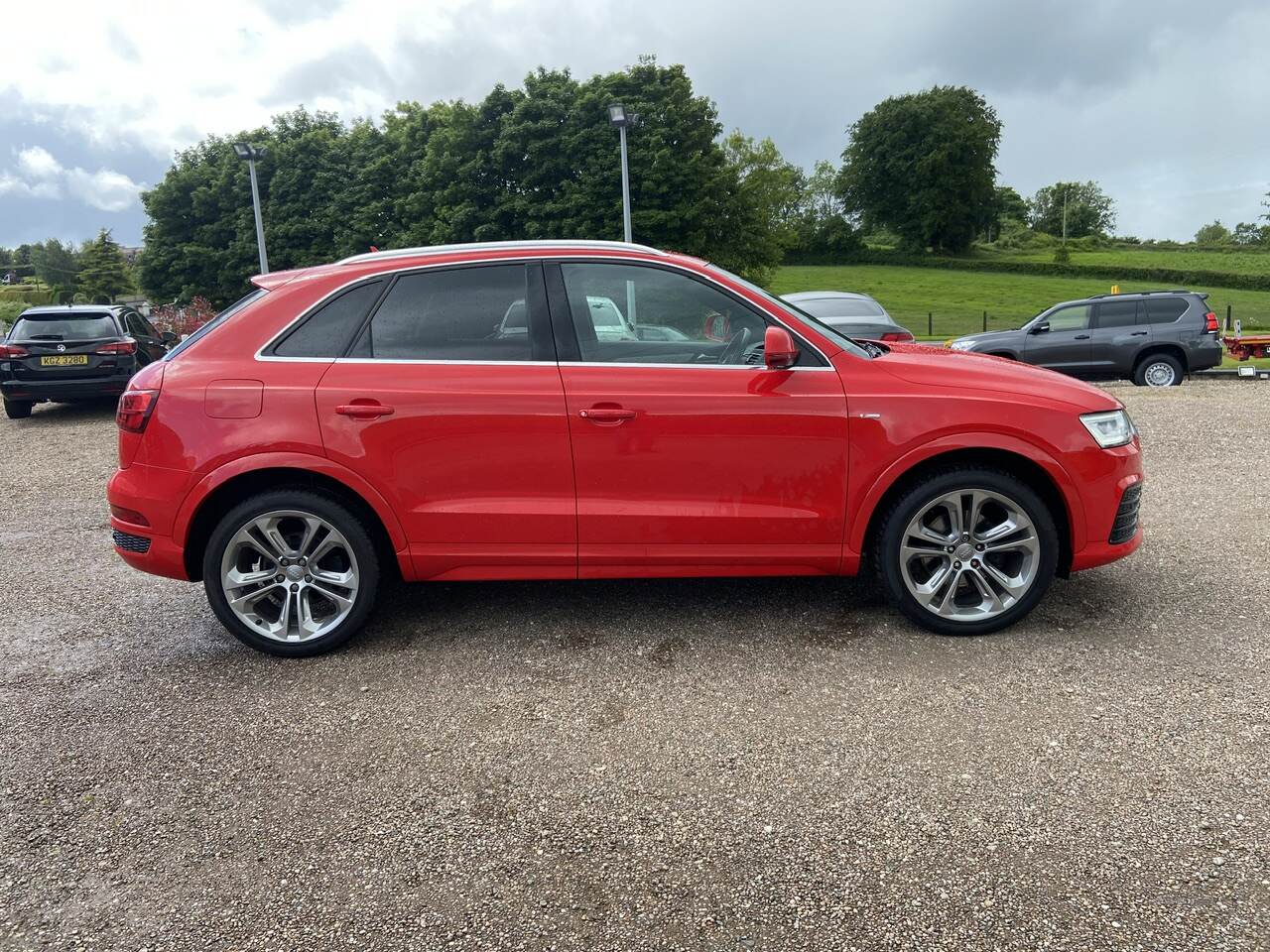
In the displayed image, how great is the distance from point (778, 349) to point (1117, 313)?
43.8 feet

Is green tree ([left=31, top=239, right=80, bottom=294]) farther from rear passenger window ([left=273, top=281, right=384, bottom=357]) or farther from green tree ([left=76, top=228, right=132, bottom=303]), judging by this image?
rear passenger window ([left=273, top=281, right=384, bottom=357])

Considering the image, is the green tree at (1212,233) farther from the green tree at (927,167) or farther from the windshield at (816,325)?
the windshield at (816,325)

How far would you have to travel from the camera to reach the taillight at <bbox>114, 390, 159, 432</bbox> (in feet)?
12.4

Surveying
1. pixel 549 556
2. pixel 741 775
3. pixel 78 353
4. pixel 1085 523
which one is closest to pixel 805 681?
pixel 741 775

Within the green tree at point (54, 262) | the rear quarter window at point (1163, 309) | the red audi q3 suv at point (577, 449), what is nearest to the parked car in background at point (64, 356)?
the red audi q3 suv at point (577, 449)

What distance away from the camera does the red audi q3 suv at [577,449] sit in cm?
374

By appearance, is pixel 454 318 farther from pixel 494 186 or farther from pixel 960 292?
pixel 960 292

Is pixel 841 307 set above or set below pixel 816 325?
above

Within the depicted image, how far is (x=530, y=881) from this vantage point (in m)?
2.45

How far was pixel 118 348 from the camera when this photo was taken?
38.5 feet

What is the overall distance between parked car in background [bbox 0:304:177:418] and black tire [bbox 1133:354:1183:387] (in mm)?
15237

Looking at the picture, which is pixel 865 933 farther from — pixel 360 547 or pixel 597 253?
pixel 597 253

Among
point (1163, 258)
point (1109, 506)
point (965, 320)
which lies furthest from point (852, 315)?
point (1163, 258)

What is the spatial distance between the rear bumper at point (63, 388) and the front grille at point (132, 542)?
890 centimetres
